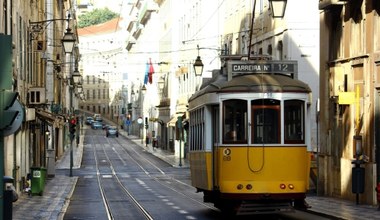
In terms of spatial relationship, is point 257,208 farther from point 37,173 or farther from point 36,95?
point 36,95

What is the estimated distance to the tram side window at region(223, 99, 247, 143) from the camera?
1955 centimetres

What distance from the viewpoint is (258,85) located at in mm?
19656

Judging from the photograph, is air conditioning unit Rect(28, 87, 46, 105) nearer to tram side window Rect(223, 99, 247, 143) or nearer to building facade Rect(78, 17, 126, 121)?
tram side window Rect(223, 99, 247, 143)

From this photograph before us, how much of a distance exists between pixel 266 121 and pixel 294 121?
65 cm

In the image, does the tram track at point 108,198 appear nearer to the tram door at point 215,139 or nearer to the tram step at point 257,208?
the tram door at point 215,139

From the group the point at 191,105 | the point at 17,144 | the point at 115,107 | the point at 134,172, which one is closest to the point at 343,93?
the point at 191,105

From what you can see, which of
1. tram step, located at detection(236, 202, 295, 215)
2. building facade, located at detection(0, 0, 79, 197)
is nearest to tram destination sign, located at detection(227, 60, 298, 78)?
tram step, located at detection(236, 202, 295, 215)

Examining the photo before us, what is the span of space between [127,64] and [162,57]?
56.1 m

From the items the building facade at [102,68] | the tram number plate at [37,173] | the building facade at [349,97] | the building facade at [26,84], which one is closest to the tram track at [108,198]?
the tram number plate at [37,173]

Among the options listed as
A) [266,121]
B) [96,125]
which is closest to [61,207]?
[266,121]

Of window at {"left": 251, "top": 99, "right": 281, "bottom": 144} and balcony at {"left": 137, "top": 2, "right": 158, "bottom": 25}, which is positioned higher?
balcony at {"left": 137, "top": 2, "right": 158, "bottom": 25}

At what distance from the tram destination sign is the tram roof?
0.71ft

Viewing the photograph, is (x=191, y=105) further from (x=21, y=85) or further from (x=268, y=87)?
(x=21, y=85)

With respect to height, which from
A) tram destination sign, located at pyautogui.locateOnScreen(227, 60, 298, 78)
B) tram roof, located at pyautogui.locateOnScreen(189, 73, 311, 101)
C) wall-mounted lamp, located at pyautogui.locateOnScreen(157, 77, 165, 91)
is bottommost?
tram roof, located at pyautogui.locateOnScreen(189, 73, 311, 101)
